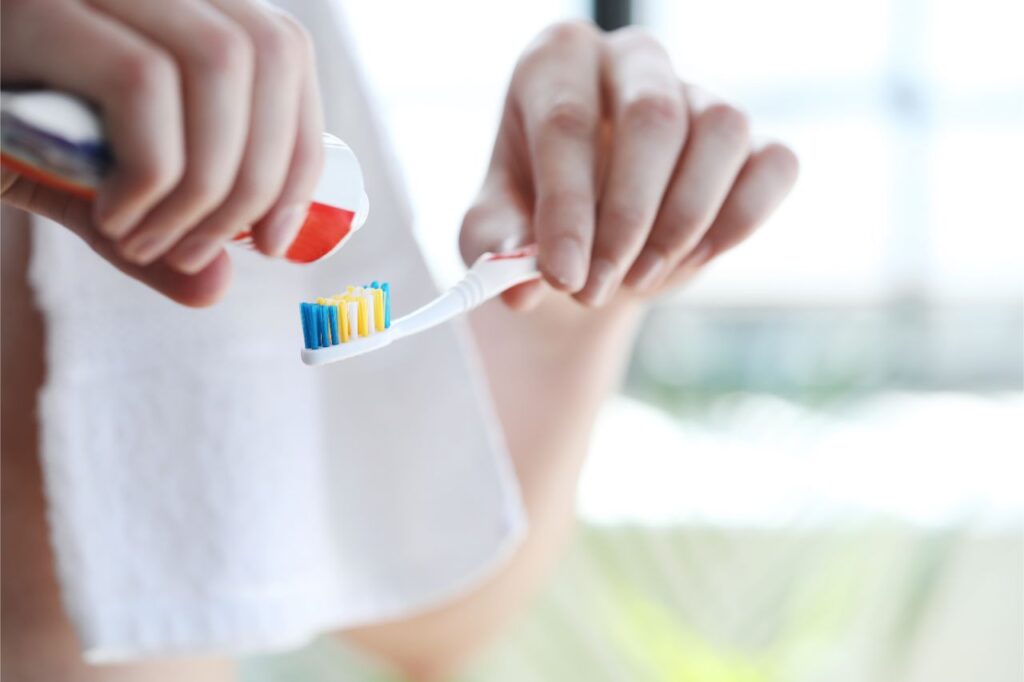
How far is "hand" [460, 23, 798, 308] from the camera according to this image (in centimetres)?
21

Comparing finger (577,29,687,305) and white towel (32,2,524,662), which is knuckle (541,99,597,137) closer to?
finger (577,29,687,305)

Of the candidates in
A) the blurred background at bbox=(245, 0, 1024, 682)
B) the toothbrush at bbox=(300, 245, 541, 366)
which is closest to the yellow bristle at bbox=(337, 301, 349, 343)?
the toothbrush at bbox=(300, 245, 541, 366)

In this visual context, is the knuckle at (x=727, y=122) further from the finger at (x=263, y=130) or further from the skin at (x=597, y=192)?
the finger at (x=263, y=130)

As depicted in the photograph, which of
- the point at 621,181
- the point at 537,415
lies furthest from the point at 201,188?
the point at 537,415

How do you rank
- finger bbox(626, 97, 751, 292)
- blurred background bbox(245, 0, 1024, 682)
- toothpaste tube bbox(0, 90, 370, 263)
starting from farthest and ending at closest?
1. blurred background bbox(245, 0, 1024, 682)
2. finger bbox(626, 97, 751, 292)
3. toothpaste tube bbox(0, 90, 370, 263)

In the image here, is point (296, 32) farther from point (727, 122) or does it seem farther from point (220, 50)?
point (727, 122)

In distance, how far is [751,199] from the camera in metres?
0.23

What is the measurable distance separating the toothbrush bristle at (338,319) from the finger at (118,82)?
0.19 ft

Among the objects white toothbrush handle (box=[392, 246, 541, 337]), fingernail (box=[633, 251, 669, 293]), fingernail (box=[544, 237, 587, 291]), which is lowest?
fingernail (box=[633, 251, 669, 293])

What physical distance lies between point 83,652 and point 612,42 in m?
0.21

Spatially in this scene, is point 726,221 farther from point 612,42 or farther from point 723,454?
point 723,454

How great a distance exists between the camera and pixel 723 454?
73cm

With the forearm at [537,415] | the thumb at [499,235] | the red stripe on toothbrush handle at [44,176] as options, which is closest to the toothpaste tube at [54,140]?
the red stripe on toothbrush handle at [44,176]

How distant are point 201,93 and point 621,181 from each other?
11 centimetres
